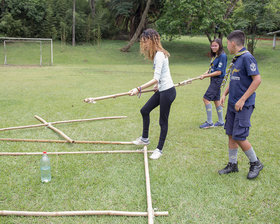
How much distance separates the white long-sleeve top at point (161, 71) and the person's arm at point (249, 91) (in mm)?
1214

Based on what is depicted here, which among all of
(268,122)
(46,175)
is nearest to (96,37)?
(268,122)

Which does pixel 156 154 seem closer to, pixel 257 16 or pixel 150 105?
pixel 150 105

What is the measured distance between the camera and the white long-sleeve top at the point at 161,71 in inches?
169

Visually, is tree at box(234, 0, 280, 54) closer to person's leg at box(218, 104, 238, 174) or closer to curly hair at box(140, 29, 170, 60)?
curly hair at box(140, 29, 170, 60)

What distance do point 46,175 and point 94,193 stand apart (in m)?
0.85

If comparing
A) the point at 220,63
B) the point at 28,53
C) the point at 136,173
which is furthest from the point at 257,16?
the point at 136,173

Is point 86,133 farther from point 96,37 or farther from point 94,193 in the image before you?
point 96,37

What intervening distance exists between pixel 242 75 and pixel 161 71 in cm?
129

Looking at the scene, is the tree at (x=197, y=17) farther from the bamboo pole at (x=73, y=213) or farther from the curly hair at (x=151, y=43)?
the bamboo pole at (x=73, y=213)

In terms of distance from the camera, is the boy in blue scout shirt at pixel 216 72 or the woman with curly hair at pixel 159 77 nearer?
the woman with curly hair at pixel 159 77

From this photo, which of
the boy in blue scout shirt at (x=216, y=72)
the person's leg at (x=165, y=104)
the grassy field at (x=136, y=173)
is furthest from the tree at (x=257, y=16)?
the person's leg at (x=165, y=104)

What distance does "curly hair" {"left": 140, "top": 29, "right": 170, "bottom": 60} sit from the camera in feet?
14.2

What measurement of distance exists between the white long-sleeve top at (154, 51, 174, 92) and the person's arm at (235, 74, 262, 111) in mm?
1214

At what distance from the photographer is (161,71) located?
14.8ft
